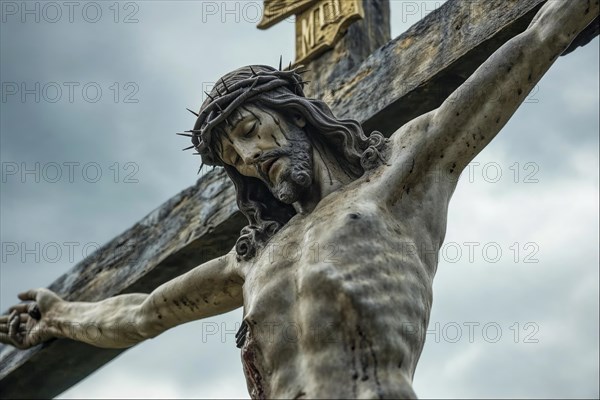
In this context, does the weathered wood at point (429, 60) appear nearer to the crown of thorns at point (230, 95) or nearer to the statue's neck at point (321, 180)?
the crown of thorns at point (230, 95)

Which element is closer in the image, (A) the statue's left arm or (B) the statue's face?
(A) the statue's left arm

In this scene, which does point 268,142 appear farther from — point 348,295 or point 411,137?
point 348,295

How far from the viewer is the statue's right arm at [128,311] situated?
185 inches

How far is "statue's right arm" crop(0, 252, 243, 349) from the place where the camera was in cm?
471

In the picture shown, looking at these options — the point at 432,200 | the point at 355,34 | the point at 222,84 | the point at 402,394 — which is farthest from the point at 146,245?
the point at 402,394

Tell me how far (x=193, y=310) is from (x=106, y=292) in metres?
1.33

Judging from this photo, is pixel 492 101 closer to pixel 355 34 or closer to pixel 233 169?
pixel 233 169

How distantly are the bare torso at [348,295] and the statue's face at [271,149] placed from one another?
0.39ft

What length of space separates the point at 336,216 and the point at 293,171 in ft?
0.73

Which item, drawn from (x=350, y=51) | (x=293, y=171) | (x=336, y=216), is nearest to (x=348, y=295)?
(x=336, y=216)

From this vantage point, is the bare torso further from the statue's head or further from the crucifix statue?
the statue's head

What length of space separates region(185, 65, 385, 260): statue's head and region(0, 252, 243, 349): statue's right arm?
0.21m

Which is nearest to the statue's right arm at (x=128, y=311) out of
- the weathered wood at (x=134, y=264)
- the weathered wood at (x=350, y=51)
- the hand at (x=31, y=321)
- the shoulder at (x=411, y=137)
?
the hand at (x=31, y=321)

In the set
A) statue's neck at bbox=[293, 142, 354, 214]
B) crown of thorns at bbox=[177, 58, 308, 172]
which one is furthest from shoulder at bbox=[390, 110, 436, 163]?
crown of thorns at bbox=[177, 58, 308, 172]
